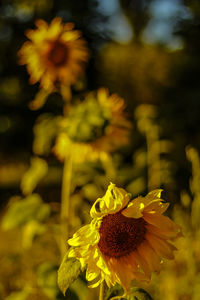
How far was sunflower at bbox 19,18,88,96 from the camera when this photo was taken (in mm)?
1988

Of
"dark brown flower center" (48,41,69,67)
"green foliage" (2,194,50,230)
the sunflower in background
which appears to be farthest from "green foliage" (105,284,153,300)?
"dark brown flower center" (48,41,69,67)

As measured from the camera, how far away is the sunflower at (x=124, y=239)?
0.89m

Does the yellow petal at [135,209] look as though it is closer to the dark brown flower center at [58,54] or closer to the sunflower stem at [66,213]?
the sunflower stem at [66,213]

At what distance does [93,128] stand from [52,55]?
55 cm

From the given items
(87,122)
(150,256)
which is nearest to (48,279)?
(150,256)

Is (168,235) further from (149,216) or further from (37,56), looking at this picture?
(37,56)

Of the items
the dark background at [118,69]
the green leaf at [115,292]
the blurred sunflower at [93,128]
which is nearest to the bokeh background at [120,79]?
the dark background at [118,69]

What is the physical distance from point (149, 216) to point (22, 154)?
5.97 metres

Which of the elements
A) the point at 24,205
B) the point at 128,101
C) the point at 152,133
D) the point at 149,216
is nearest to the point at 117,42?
the point at 128,101

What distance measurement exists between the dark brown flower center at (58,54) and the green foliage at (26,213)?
67 centimetres

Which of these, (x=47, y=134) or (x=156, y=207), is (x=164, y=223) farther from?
(x=47, y=134)

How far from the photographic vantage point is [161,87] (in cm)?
579

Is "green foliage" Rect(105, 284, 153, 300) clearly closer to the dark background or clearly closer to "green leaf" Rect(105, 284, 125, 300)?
"green leaf" Rect(105, 284, 125, 300)

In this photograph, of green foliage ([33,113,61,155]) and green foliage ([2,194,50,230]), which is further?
green foliage ([33,113,61,155])
